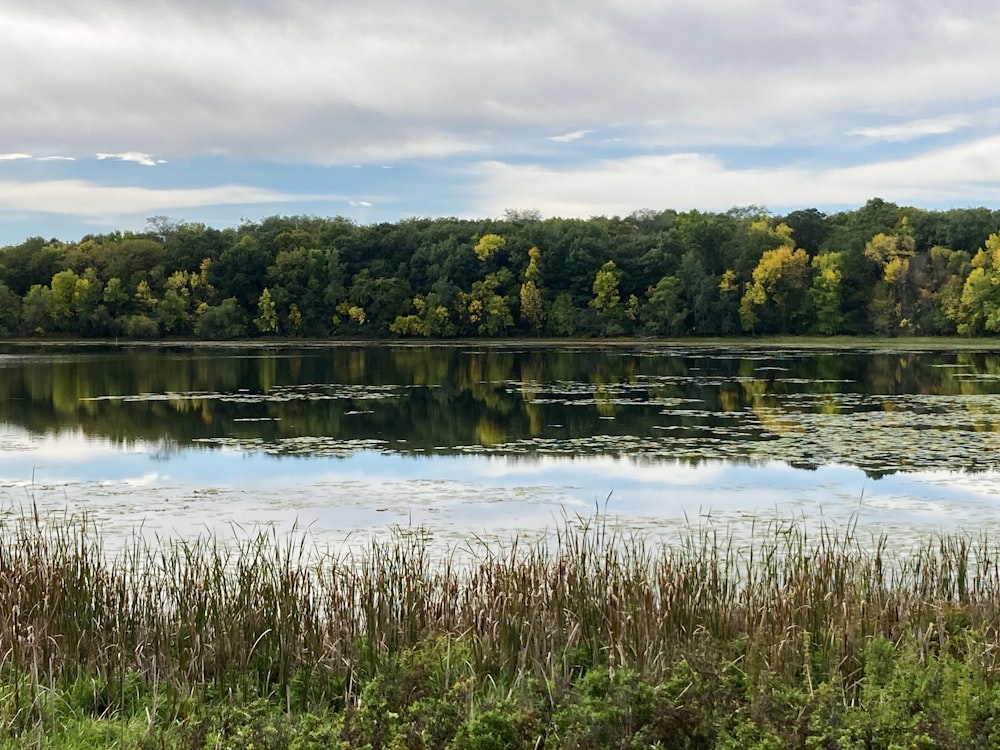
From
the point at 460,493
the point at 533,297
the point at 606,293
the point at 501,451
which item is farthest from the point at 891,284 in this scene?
the point at 460,493

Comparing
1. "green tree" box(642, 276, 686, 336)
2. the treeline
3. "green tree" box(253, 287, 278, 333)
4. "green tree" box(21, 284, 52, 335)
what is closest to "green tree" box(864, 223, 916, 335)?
the treeline

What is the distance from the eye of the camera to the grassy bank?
491 centimetres

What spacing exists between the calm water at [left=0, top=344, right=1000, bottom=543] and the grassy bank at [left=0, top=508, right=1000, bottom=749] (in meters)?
2.59

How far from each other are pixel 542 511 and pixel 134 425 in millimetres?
12039

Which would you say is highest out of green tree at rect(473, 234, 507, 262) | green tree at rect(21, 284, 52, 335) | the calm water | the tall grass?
green tree at rect(473, 234, 507, 262)

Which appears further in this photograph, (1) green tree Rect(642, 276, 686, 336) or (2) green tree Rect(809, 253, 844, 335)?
(1) green tree Rect(642, 276, 686, 336)

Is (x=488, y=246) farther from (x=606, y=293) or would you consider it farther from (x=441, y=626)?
(x=441, y=626)

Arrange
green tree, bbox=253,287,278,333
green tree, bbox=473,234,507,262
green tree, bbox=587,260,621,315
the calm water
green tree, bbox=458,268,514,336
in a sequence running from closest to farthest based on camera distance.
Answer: the calm water
green tree, bbox=587,260,621,315
green tree, bbox=458,268,514,336
green tree, bbox=253,287,278,333
green tree, bbox=473,234,507,262

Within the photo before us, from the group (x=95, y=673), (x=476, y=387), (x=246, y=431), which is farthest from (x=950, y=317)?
(x=95, y=673)

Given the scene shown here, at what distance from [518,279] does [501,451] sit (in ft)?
226

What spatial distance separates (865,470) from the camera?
15562 mm

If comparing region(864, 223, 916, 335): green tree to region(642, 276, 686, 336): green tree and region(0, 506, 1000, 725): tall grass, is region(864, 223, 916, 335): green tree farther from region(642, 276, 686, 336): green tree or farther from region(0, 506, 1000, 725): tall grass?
region(0, 506, 1000, 725): tall grass

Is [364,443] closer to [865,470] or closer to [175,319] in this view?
[865,470]

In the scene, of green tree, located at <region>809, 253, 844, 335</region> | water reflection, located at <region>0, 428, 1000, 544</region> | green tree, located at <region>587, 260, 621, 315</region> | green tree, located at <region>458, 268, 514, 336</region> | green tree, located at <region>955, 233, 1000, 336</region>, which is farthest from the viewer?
green tree, located at <region>458, 268, 514, 336</region>
